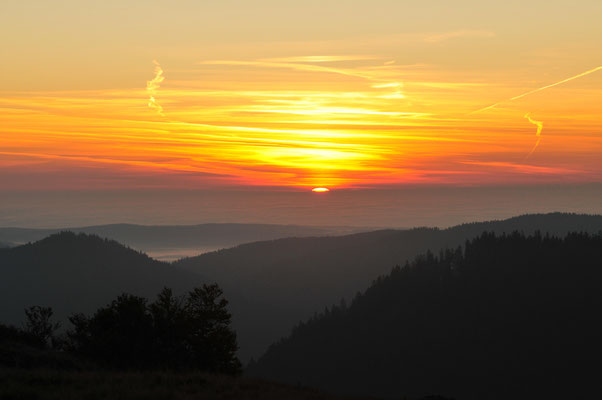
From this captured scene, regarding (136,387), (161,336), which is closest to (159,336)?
(161,336)

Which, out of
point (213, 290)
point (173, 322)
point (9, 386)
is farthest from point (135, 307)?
point (9, 386)

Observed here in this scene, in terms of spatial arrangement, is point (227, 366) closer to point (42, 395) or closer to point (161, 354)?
point (161, 354)

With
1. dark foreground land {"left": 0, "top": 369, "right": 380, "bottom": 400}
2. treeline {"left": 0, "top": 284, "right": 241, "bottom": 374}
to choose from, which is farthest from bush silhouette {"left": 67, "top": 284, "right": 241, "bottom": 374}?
dark foreground land {"left": 0, "top": 369, "right": 380, "bottom": 400}

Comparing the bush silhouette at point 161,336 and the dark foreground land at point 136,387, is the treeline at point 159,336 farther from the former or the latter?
the dark foreground land at point 136,387

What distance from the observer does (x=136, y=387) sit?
28.2m

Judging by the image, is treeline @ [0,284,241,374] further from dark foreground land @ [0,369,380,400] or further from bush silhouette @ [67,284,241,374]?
dark foreground land @ [0,369,380,400]

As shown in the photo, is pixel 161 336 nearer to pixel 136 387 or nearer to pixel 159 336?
pixel 159 336

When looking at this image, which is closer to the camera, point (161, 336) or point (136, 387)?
point (136, 387)

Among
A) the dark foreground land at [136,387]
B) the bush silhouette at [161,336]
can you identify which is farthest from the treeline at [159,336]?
the dark foreground land at [136,387]

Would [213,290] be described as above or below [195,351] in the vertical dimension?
above

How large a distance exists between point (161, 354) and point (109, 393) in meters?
26.4

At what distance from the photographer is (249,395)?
28266 mm

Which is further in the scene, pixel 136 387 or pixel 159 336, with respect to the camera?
pixel 159 336

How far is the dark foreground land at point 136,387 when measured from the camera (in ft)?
87.0
